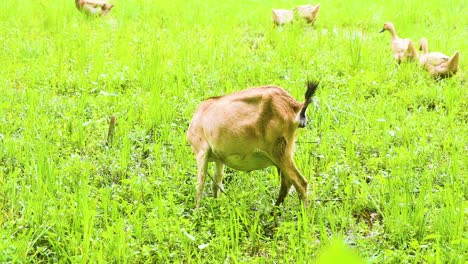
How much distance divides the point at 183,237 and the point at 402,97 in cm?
393

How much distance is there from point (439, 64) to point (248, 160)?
13.9 feet

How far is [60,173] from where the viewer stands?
4.60 meters

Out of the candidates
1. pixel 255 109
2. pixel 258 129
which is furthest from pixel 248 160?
pixel 255 109

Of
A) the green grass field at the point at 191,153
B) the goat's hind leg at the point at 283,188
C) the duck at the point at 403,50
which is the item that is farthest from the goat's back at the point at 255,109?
the duck at the point at 403,50

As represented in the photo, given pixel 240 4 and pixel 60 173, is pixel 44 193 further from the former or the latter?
pixel 240 4

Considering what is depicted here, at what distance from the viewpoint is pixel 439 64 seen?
7.11 meters

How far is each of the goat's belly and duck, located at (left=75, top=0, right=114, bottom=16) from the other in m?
6.90

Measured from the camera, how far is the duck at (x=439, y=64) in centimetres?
687

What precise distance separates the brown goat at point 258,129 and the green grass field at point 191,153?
1.29 feet

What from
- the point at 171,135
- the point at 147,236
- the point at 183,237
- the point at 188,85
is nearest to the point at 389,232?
the point at 183,237

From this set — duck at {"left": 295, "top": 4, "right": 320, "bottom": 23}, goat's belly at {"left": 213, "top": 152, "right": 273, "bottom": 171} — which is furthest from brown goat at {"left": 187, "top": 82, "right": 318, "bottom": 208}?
duck at {"left": 295, "top": 4, "right": 320, "bottom": 23}

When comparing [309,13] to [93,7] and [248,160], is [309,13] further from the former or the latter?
[248,160]

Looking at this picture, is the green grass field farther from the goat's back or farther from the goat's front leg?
the goat's back

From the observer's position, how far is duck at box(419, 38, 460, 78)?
687cm
